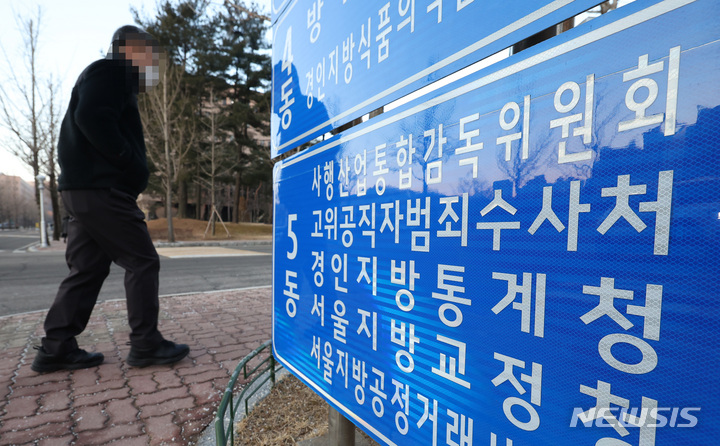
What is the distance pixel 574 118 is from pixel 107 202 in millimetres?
2569

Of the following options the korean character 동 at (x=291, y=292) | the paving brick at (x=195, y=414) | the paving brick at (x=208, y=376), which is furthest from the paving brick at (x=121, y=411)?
the korean character 동 at (x=291, y=292)

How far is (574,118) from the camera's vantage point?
0.56m

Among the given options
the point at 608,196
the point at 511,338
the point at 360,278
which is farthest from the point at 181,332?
the point at 608,196

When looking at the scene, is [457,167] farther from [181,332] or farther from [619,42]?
[181,332]

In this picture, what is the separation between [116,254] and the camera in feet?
7.91

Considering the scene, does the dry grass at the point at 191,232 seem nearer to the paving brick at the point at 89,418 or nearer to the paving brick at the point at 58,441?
the paving brick at the point at 89,418

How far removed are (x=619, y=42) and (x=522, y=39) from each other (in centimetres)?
15

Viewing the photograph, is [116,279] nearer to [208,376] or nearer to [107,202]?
[107,202]

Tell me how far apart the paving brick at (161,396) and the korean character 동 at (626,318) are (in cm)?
228

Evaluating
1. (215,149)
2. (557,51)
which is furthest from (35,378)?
(215,149)

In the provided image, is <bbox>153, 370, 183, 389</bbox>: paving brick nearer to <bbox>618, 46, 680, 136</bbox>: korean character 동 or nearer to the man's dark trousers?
the man's dark trousers

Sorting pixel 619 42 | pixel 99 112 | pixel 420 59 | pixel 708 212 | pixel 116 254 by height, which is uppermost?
pixel 99 112

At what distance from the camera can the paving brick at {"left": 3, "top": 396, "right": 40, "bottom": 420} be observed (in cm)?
196

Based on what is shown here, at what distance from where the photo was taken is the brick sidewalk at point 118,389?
1816mm
